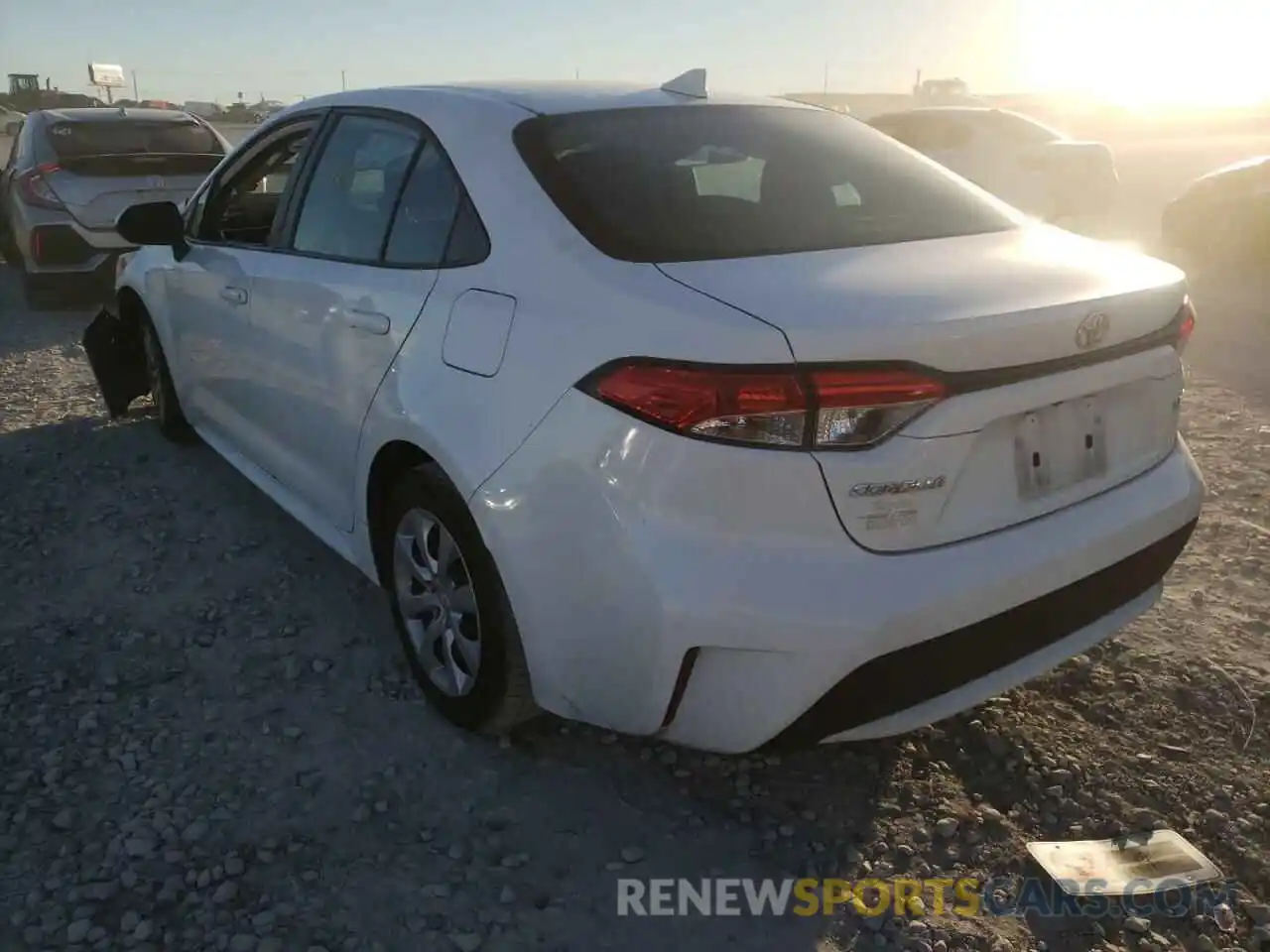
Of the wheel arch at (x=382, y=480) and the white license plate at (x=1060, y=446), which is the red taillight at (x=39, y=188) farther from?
the white license plate at (x=1060, y=446)

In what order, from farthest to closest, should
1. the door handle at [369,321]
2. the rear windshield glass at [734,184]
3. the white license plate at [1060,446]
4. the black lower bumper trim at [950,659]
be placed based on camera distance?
1. the door handle at [369,321]
2. the rear windshield glass at [734,184]
3. the white license plate at [1060,446]
4. the black lower bumper trim at [950,659]

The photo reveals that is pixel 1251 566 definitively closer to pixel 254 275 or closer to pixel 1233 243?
pixel 254 275

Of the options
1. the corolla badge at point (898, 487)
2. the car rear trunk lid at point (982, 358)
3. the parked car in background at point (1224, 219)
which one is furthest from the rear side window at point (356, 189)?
the parked car in background at point (1224, 219)

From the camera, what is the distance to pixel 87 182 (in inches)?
303

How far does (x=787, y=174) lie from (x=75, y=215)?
6.48 m

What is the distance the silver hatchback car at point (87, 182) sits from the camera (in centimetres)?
766

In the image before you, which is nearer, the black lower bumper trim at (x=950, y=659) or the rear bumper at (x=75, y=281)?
the black lower bumper trim at (x=950, y=659)

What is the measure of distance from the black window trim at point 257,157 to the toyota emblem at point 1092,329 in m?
2.42

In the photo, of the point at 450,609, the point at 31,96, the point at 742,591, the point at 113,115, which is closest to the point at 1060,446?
the point at 742,591

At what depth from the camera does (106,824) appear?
2541 millimetres

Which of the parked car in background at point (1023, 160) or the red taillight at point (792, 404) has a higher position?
the parked car in background at point (1023, 160)

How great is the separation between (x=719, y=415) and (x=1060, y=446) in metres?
0.78

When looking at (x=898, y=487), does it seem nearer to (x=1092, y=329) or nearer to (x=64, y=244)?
(x=1092, y=329)

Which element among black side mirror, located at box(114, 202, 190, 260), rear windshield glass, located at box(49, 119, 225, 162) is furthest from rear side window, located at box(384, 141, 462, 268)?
rear windshield glass, located at box(49, 119, 225, 162)
